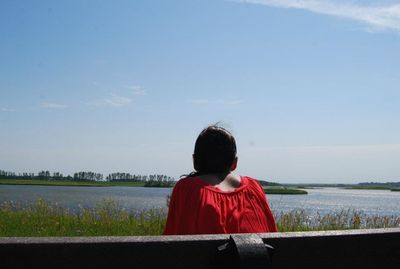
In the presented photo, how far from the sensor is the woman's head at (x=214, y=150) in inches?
112

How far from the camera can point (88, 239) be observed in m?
1.72

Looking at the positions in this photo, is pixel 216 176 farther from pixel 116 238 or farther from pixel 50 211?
pixel 50 211

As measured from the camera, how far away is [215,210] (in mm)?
2516

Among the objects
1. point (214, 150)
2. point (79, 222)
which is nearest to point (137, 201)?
point (79, 222)

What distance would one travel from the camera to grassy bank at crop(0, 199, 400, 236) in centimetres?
878

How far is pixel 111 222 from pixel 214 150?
7149 mm

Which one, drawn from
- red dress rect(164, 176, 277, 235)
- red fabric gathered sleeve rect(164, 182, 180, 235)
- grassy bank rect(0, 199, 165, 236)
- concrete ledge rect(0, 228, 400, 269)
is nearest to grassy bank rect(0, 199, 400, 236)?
grassy bank rect(0, 199, 165, 236)

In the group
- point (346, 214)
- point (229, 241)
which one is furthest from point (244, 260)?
point (346, 214)

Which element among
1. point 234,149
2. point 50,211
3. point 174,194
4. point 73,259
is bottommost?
point 50,211

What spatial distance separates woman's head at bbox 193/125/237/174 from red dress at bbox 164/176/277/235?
0.16 m

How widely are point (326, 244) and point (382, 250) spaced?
34 cm

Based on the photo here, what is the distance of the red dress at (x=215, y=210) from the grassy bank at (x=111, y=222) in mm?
6070

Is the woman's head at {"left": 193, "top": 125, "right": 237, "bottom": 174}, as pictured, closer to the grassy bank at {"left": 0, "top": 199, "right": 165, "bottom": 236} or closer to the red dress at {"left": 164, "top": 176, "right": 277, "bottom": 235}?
the red dress at {"left": 164, "top": 176, "right": 277, "bottom": 235}

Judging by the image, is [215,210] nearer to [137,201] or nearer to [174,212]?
[174,212]
